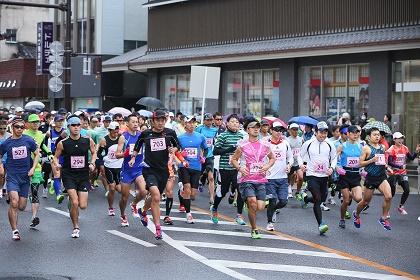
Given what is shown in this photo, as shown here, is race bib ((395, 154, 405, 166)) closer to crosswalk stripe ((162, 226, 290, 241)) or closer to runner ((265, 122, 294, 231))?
runner ((265, 122, 294, 231))

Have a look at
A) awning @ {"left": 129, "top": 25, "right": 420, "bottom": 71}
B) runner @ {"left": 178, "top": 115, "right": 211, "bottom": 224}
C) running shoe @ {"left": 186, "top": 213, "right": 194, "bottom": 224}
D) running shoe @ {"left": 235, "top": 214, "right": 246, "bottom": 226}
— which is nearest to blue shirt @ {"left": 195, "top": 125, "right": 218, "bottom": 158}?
runner @ {"left": 178, "top": 115, "right": 211, "bottom": 224}

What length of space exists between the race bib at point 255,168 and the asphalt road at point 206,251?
103cm

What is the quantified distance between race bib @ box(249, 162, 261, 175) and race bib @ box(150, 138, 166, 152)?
1.47 m

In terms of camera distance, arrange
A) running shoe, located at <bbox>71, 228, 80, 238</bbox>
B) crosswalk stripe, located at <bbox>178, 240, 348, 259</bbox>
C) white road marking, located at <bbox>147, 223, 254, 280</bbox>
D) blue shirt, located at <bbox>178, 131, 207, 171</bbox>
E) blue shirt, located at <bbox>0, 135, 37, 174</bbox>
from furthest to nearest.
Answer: blue shirt, located at <bbox>178, 131, 207, 171</bbox> < blue shirt, located at <bbox>0, 135, 37, 174</bbox> < running shoe, located at <bbox>71, 228, 80, 238</bbox> < crosswalk stripe, located at <bbox>178, 240, 348, 259</bbox> < white road marking, located at <bbox>147, 223, 254, 280</bbox>

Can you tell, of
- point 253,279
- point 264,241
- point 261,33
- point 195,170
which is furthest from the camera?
point 261,33

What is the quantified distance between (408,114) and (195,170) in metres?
13.9

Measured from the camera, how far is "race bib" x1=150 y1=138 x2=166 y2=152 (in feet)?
43.5

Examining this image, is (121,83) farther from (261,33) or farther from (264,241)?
(264,241)

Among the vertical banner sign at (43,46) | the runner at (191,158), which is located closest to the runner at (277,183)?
the runner at (191,158)

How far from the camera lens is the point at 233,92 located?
35094mm

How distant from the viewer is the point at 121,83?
4412 centimetres

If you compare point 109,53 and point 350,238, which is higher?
point 109,53

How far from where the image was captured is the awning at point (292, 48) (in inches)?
1024

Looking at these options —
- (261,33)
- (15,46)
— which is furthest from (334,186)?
(15,46)
